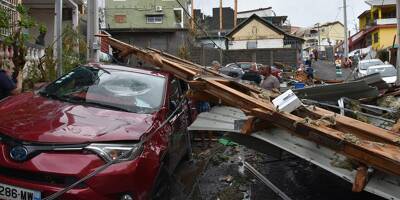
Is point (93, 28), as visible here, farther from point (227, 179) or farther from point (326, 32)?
point (326, 32)

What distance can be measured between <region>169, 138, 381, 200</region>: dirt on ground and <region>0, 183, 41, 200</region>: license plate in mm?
2135

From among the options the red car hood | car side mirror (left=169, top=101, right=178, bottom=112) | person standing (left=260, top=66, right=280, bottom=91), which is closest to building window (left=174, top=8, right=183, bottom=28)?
person standing (left=260, top=66, right=280, bottom=91)

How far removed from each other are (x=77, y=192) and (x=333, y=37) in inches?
3704

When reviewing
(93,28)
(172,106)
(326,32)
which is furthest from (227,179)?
(326,32)

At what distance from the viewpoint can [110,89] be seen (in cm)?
572

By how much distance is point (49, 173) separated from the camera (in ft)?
12.8

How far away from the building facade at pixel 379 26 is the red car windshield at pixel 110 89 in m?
42.8

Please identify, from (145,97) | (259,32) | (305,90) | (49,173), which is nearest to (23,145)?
(49,173)

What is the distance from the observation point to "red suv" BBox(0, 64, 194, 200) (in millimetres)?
3938

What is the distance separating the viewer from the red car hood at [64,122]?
4.15m

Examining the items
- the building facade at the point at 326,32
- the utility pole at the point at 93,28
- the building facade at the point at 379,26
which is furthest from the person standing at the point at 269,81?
the building facade at the point at 326,32

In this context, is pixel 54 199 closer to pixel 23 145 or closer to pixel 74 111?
pixel 23 145

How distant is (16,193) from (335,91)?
4.73m

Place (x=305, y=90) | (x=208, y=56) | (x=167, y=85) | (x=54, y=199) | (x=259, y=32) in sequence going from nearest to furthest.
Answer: (x=54, y=199) < (x=167, y=85) < (x=305, y=90) < (x=208, y=56) < (x=259, y=32)
